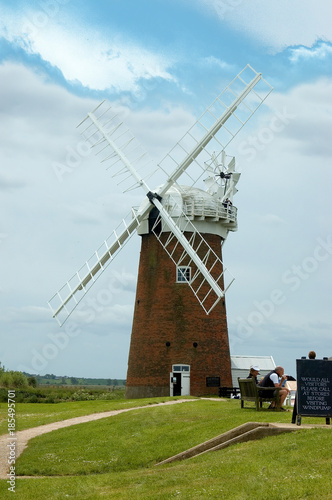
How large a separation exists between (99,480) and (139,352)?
74.3 feet

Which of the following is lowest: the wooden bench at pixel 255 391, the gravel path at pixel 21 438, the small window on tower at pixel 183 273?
the gravel path at pixel 21 438

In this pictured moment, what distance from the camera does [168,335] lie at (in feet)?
113

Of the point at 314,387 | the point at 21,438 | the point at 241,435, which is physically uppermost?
the point at 314,387

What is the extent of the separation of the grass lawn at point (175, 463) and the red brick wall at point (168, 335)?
1345cm

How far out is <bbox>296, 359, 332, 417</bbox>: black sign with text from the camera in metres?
13.9

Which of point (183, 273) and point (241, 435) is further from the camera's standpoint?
point (183, 273)

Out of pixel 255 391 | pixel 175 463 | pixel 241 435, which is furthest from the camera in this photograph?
pixel 255 391

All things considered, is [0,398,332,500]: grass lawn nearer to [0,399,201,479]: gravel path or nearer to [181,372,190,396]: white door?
[0,399,201,479]: gravel path

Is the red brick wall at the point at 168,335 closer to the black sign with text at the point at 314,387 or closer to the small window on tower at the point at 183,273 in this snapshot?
the small window on tower at the point at 183,273

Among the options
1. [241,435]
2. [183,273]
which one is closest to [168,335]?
[183,273]

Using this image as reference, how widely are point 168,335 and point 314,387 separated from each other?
2076cm

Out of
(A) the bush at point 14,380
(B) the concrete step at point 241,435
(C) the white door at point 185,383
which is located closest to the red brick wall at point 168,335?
(C) the white door at point 185,383

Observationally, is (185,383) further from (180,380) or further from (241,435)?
(241,435)

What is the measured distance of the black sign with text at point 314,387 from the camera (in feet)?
45.7
